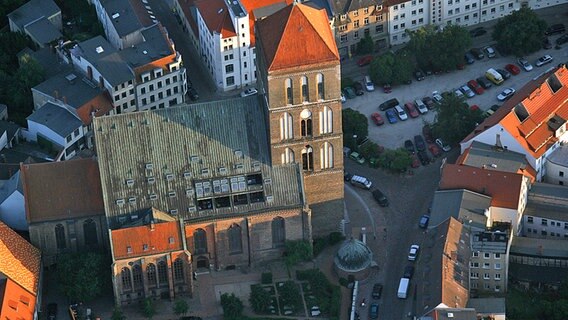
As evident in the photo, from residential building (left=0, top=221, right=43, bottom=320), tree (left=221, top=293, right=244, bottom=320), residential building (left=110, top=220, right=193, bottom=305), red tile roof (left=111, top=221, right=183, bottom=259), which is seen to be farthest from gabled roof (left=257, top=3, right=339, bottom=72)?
residential building (left=0, top=221, right=43, bottom=320)

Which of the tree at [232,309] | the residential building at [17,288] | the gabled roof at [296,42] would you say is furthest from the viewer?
the tree at [232,309]

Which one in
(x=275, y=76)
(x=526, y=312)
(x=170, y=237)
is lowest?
(x=526, y=312)

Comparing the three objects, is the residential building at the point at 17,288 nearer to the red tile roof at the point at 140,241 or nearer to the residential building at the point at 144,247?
the residential building at the point at 144,247

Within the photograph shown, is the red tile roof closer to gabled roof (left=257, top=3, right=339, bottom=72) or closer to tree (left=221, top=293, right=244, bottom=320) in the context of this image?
tree (left=221, top=293, right=244, bottom=320)

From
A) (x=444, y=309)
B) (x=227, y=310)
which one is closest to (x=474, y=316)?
(x=444, y=309)

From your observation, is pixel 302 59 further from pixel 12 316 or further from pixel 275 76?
pixel 12 316

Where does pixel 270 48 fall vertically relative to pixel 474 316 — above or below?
above

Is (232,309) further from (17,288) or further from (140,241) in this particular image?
(17,288)

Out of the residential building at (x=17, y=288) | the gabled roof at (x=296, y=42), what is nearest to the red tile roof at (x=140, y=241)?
the residential building at (x=17, y=288)
